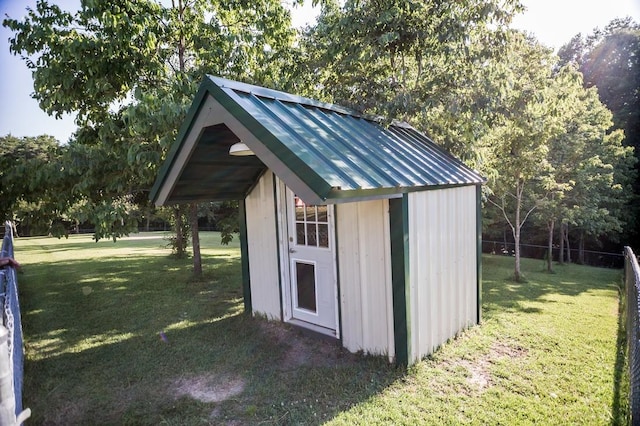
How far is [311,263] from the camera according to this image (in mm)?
5141

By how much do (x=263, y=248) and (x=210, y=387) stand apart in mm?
2279

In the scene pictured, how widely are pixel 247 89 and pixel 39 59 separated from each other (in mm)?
6116

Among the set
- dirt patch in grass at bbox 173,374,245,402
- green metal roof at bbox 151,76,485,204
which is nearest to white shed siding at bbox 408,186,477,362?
green metal roof at bbox 151,76,485,204

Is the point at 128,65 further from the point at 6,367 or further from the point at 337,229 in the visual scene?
the point at 6,367

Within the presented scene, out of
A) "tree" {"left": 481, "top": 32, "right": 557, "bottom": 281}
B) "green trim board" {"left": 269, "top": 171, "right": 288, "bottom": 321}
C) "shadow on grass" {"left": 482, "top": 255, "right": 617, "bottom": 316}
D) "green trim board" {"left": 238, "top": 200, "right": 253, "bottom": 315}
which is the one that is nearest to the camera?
"green trim board" {"left": 269, "top": 171, "right": 288, "bottom": 321}

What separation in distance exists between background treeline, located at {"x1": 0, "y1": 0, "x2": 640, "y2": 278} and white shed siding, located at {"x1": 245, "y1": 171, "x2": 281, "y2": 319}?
226 centimetres

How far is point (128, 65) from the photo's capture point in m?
7.26

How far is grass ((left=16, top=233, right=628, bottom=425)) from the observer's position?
343 centimetres

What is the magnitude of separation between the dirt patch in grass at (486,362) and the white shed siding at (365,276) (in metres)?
0.92

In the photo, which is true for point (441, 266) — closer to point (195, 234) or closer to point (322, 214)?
point (322, 214)

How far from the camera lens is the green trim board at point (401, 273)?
3.92 m

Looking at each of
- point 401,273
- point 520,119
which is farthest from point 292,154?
point 520,119

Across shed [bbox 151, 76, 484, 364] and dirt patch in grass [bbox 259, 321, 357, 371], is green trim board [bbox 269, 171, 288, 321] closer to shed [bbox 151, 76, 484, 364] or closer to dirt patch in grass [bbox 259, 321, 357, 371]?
shed [bbox 151, 76, 484, 364]

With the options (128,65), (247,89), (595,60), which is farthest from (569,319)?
(595,60)
